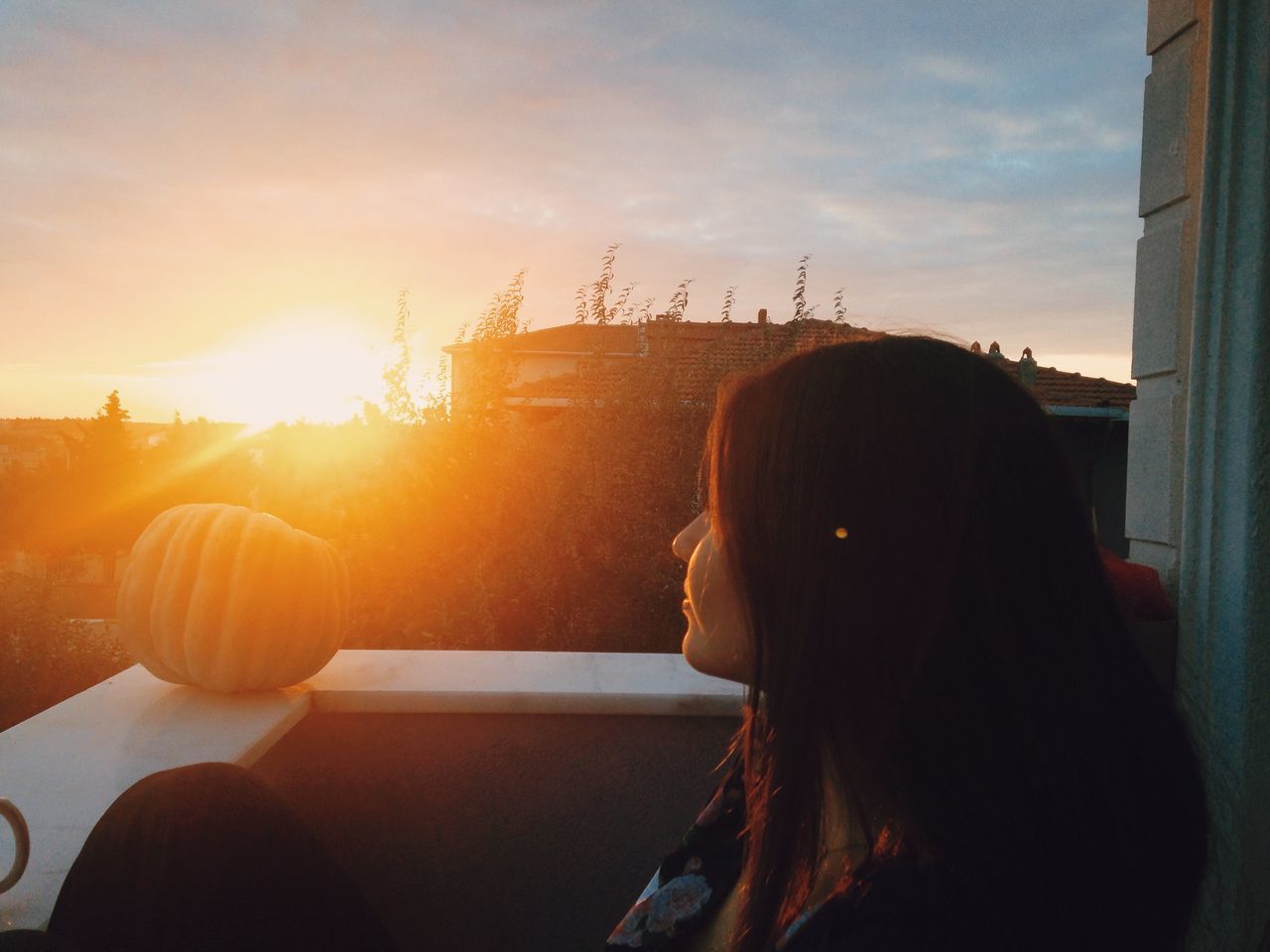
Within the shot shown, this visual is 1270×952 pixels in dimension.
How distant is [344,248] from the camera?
535cm

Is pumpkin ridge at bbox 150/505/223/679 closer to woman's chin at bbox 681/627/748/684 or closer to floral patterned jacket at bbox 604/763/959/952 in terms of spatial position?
woman's chin at bbox 681/627/748/684

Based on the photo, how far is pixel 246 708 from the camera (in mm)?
2051

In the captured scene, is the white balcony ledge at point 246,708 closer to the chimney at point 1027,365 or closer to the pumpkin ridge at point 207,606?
the pumpkin ridge at point 207,606

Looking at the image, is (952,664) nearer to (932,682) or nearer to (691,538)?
(932,682)

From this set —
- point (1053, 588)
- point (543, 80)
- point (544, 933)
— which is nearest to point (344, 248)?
point (543, 80)

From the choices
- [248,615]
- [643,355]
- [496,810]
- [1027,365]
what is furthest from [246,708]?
[1027,365]

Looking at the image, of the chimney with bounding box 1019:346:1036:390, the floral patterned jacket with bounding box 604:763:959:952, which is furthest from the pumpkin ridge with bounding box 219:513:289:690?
the chimney with bounding box 1019:346:1036:390

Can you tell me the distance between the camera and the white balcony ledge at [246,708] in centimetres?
154

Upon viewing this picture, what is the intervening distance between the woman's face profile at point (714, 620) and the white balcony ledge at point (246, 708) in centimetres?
106

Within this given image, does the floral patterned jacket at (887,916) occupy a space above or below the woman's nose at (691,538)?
below

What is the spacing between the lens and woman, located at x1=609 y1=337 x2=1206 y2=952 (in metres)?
0.73

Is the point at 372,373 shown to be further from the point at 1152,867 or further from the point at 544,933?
the point at 1152,867

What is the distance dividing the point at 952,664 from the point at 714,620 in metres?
0.34

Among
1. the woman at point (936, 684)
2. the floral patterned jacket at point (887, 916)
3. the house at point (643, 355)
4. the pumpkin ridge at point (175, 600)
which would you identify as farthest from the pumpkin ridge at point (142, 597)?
the house at point (643, 355)
